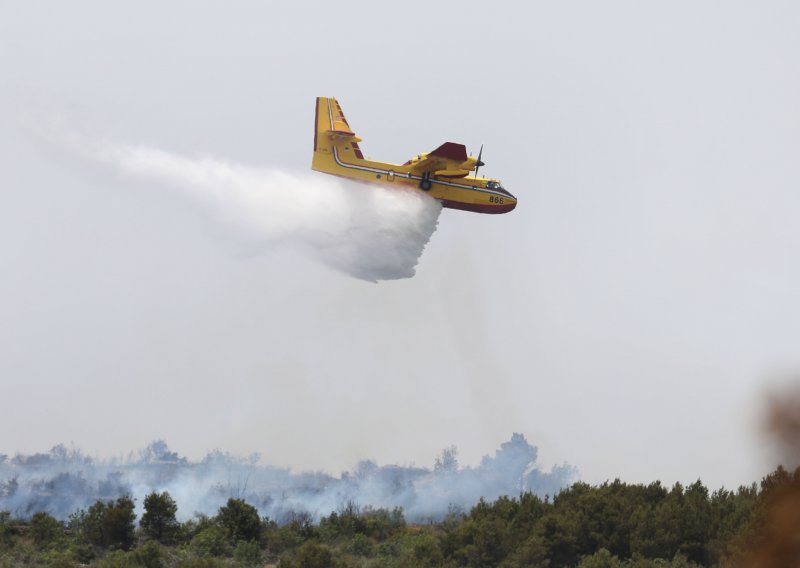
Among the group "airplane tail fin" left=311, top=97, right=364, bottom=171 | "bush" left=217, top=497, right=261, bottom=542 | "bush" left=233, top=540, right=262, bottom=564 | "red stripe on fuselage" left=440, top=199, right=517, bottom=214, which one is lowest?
"bush" left=233, top=540, right=262, bottom=564

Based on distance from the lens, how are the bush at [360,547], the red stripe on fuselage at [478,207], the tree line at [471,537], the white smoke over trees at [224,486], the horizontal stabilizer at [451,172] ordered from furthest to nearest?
the white smoke over trees at [224,486] → the red stripe on fuselage at [478,207] → the horizontal stabilizer at [451,172] → the bush at [360,547] → the tree line at [471,537]

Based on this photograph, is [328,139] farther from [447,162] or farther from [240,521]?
Result: [240,521]

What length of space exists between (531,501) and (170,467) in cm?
3700

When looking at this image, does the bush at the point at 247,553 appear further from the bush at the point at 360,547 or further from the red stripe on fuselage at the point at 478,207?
the red stripe on fuselage at the point at 478,207

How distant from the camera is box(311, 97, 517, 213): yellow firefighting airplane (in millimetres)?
59719

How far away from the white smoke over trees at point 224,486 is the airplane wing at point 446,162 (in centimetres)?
2502

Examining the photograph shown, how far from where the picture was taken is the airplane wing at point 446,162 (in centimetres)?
5891

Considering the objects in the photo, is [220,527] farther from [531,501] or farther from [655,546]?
[655,546]

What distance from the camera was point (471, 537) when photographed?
52.5 meters

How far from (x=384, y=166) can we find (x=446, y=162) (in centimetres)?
263

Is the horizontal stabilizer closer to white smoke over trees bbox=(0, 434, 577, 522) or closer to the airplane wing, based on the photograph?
the airplane wing

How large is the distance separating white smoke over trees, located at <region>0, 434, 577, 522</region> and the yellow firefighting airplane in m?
24.1

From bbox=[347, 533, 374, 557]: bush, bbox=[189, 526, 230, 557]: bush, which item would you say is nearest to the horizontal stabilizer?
bbox=[347, 533, 374, 557]: bush

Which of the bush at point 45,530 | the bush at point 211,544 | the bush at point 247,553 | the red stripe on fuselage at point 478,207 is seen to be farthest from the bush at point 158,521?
the red stripe on fuselage at point 478,207
